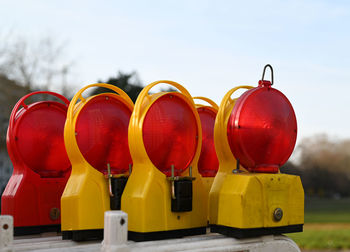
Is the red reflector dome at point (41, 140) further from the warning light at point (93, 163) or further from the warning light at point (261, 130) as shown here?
the warning light at point (261, 130)

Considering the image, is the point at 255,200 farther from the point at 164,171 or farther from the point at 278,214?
the point at 164,171

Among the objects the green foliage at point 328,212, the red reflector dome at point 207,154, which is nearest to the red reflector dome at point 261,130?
the red reflector dome at point 207,154

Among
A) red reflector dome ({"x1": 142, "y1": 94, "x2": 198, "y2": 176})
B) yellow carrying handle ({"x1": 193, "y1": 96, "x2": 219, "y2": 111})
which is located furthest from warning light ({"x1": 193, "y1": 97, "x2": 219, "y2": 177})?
red reflector dome ({"x1": 142, "y1": 94, "x2": 198, "y2": 176})

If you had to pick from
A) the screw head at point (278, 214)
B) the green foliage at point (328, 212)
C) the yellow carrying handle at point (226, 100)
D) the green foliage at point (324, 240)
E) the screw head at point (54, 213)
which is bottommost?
the green foliage at point (328, 212)

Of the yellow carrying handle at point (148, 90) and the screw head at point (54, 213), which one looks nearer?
the yellow carrying handle at point (148, 90)

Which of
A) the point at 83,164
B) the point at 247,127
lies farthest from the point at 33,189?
the point at 247,127

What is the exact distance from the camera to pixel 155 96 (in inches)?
147

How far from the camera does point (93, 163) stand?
3902mm

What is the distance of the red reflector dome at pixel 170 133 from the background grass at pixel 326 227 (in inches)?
490

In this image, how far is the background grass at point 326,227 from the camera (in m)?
15.0

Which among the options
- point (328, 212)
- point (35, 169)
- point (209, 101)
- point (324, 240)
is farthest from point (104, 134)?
point (328, 212)

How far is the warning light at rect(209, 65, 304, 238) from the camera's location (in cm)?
354

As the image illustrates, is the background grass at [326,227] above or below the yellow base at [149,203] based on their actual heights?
below

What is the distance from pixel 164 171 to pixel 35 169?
1.38m
